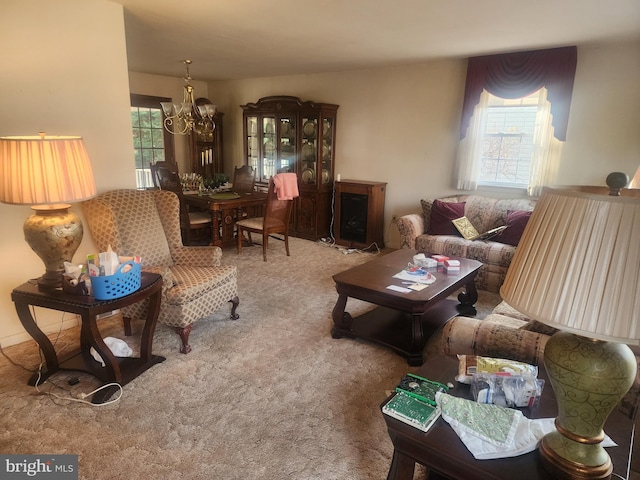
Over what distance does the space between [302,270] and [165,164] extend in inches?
110

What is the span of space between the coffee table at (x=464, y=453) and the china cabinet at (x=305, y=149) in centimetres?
453

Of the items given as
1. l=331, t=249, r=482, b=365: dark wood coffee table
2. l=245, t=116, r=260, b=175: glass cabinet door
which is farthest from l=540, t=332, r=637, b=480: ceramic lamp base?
l=245, t=116, r=260, b=175: glass cabinet door

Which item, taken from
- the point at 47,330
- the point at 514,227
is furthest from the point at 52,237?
the point at 514,227

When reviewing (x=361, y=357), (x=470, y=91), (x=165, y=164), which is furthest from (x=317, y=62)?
(x=361, y=357)

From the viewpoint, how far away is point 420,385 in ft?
4.73

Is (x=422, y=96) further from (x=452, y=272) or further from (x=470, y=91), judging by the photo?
(x=452, y=272)

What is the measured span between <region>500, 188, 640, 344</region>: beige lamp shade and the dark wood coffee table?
66.8 inches

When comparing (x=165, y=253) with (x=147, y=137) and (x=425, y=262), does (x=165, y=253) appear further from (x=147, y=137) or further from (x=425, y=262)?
(x=147, y=137)

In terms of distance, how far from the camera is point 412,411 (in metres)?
1.30

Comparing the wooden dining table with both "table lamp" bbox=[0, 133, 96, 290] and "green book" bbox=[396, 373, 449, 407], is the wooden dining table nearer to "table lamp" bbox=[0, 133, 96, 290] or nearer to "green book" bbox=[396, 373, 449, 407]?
"table lamp" bbox=[0, 133, 96, 290]

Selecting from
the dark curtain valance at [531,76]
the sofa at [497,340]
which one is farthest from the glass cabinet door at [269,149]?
the sofa at [497,340]

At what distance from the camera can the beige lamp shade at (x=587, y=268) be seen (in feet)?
2.62

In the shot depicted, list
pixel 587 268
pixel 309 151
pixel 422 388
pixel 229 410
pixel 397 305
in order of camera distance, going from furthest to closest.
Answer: pixel 309 151 < pixel 397 305 < pixel 229 410 < pixel 422 388 < pixel 587 268

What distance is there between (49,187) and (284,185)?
2811 mm
